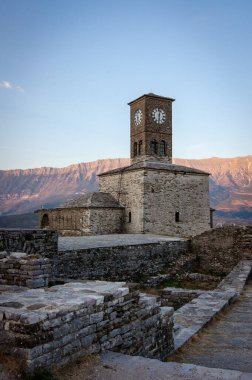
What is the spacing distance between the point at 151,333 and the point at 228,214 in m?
90.9

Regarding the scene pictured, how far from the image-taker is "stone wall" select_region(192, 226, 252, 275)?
61.0ft

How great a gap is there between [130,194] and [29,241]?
19370mm

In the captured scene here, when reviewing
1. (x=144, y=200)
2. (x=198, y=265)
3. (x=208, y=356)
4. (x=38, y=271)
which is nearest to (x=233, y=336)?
(x=208, y=356)

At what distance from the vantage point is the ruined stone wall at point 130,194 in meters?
27.3

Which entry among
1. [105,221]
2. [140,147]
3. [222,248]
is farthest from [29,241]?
[140,147]

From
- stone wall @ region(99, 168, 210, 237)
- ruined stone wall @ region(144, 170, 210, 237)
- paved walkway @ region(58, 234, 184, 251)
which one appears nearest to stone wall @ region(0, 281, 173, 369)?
paved walkway @ region(58, 234, 184, 251)

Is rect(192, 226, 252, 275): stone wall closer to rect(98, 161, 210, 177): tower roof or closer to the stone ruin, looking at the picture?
rect(98, 161, 210, 177): tower roof

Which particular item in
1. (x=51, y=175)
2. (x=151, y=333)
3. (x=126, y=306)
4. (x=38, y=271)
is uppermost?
(x=51, y=175)

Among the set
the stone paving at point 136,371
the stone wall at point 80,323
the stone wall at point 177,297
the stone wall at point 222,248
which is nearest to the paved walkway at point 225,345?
the stone wall at point 80,323

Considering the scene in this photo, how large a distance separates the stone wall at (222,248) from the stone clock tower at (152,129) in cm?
1280

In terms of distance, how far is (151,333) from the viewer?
194 inches

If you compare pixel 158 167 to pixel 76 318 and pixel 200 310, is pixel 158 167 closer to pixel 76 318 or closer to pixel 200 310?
pixel 200 310

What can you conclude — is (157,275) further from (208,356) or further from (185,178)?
(185,178)

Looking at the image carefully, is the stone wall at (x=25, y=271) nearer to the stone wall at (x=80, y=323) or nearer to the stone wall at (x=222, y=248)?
the stone wall at (x=80, y=323)
